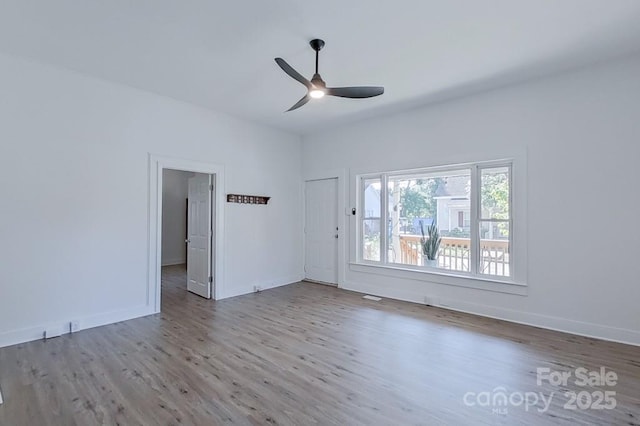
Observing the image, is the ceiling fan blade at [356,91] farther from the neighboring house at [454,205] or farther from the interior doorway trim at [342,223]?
the interior doorway trim at [342,223]

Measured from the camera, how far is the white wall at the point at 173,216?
28.9 feet

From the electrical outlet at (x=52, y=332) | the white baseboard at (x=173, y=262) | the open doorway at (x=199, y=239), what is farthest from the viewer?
the white baseboard at (x=173, y=262)

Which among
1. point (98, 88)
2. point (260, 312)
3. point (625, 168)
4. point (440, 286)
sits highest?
point (98, 88)

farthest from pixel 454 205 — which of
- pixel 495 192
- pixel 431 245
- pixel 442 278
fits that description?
pixel 442 278

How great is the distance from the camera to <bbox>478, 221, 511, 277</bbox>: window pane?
4125 millimetres

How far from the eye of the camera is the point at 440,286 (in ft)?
15.0

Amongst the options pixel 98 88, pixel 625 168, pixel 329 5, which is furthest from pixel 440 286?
pixel 98 88

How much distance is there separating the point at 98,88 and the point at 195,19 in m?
1.98

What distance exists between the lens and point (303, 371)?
271 centimetres

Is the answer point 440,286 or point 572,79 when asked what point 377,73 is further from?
point 440,286

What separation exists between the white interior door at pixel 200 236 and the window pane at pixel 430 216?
2.98 metres

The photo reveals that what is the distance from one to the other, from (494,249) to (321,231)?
303 cm

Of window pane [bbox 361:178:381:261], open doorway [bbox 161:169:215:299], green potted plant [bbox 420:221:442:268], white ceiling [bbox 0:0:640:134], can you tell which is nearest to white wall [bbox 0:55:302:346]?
white ceiling [bbox 0:0:640:134]

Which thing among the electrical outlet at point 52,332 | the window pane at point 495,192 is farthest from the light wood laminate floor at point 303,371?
the window pane at point 495,192
